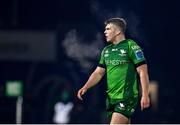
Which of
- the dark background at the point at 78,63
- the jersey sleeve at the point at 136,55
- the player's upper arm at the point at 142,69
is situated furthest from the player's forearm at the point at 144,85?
the dark background at the point at 78,63

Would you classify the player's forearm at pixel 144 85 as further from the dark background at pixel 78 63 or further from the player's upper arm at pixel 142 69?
the dark background at pixel 78 63

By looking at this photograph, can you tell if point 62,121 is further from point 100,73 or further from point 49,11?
point 100,73

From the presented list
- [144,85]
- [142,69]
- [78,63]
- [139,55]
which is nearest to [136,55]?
[139,55]

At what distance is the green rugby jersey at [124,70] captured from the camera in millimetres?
8406

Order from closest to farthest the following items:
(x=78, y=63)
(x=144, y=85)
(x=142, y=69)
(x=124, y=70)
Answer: (x=144, y=85) → (x=142, y=69) → (x=124, y=70) → (x=78, y=63)

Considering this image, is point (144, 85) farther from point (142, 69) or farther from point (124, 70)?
point (124, 70)

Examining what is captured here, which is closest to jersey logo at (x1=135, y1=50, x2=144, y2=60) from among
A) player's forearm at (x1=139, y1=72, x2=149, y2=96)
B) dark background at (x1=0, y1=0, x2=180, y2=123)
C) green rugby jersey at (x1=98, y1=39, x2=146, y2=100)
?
green rugby jersey at (x1=98, y1=39, x2=146, y2=100)

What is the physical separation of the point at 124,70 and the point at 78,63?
11.0m

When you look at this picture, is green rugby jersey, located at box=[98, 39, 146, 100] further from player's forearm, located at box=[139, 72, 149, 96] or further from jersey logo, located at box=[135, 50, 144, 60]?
player's forearm, located at box=[139, 72, 149, 96]

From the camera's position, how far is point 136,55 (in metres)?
8.38

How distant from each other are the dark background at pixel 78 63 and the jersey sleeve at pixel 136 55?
1041cm

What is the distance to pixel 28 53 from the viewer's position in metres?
19.4

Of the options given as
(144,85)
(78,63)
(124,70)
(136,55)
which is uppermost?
(136,55)

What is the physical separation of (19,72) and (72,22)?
167 centimetres
